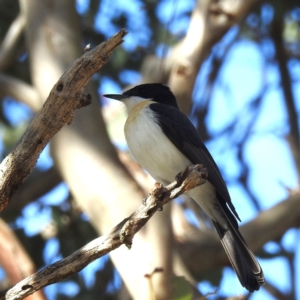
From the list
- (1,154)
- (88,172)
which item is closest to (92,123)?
(88,172)

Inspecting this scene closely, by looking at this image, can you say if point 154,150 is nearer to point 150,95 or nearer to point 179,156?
point 179,156

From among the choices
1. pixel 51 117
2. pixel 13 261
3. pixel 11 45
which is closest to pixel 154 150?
pixel 51 117

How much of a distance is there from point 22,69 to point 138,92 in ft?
10.2

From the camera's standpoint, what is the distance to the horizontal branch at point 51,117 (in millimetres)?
2629

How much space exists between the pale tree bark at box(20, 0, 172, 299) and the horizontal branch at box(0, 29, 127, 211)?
1621 mm

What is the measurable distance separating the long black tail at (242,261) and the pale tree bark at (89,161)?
0.58m

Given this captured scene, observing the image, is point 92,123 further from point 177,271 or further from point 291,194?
point 291,194

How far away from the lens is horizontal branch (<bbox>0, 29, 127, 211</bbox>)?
263 cm

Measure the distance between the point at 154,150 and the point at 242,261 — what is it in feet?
2.81

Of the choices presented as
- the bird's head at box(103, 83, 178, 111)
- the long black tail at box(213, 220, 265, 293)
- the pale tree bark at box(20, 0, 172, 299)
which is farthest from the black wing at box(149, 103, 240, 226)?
the pale tree bark at box(20, 0, 172, 299)

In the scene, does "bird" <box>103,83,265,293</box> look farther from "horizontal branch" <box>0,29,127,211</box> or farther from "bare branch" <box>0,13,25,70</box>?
"bare branch" <box>0,13,25,70</box>

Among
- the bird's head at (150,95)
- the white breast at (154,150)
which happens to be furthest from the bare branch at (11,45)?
the white breast at (154,150)

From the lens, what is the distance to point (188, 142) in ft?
12.5

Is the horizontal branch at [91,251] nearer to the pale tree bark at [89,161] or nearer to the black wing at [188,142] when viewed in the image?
the black wing at [188,142]
